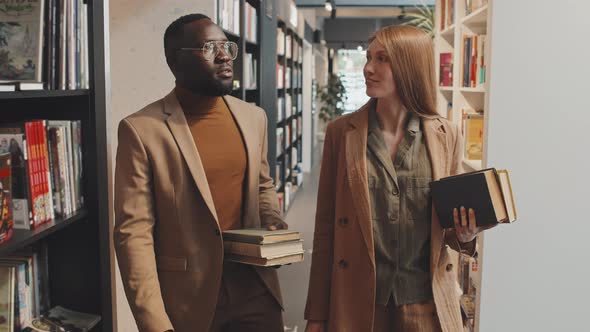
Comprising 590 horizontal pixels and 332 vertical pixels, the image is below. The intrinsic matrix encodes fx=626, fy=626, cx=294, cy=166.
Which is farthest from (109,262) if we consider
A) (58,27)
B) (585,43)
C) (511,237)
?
(585,43)

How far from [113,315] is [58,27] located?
102cm

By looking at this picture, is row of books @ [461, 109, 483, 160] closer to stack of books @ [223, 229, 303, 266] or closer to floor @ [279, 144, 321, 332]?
floor @ [279, 144, 321, 332]

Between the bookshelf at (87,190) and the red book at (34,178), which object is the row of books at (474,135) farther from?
the red book at (34,178)

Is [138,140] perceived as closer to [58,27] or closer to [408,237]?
[58,27]

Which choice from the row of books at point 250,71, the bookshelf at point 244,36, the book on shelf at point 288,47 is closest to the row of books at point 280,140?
the book on shelf at point 288,47

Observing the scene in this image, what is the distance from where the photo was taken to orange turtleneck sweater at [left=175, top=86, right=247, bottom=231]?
1.86 m

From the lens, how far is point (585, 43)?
2803 millimetres

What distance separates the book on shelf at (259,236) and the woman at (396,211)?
0.52 ft

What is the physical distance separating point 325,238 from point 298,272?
3.60 m

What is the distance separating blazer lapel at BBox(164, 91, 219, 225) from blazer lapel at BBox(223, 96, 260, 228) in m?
0.15

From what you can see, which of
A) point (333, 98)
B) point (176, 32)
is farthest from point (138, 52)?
point (333, 98)

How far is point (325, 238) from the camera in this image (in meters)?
1.94

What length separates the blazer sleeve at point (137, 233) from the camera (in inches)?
67.7

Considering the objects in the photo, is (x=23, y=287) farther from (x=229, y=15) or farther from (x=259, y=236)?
(x=229, y=15)
